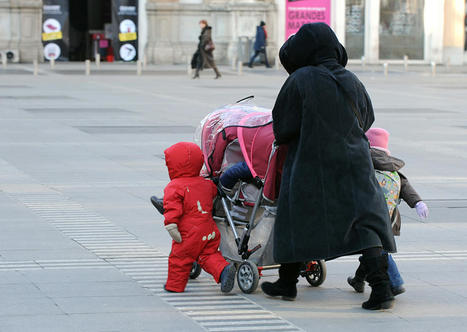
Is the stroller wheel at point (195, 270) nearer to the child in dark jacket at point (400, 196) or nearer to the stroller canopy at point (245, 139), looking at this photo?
the stroller canopy at point (245, 139)

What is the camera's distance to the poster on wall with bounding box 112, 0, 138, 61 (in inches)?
1558

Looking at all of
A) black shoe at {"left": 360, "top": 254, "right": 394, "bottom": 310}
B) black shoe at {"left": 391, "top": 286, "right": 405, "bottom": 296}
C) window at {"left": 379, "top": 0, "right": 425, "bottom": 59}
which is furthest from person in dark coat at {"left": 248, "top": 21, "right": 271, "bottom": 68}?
black shoe at {"left": 360, "top": 254, "right": 394, "bottom": 310}

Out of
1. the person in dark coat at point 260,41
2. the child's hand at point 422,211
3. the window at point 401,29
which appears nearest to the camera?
the child's hand at point 422,211

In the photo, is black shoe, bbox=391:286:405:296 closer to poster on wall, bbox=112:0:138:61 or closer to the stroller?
the stroller

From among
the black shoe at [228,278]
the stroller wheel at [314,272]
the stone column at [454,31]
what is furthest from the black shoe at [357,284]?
the stone column at [454,31]

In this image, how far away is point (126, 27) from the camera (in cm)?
3956

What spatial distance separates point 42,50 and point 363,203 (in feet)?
111

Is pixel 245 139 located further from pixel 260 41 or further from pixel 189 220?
pixel 260 41

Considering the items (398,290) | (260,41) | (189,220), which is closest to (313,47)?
(189,220)

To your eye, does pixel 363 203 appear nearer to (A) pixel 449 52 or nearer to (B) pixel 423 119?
(B) pixel 423 119

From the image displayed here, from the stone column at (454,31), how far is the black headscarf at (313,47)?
37579 millimetres

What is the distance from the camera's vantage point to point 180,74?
32.5m

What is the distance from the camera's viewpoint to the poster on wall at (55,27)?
3878cm

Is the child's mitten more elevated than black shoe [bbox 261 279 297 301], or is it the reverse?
the child's mitten
